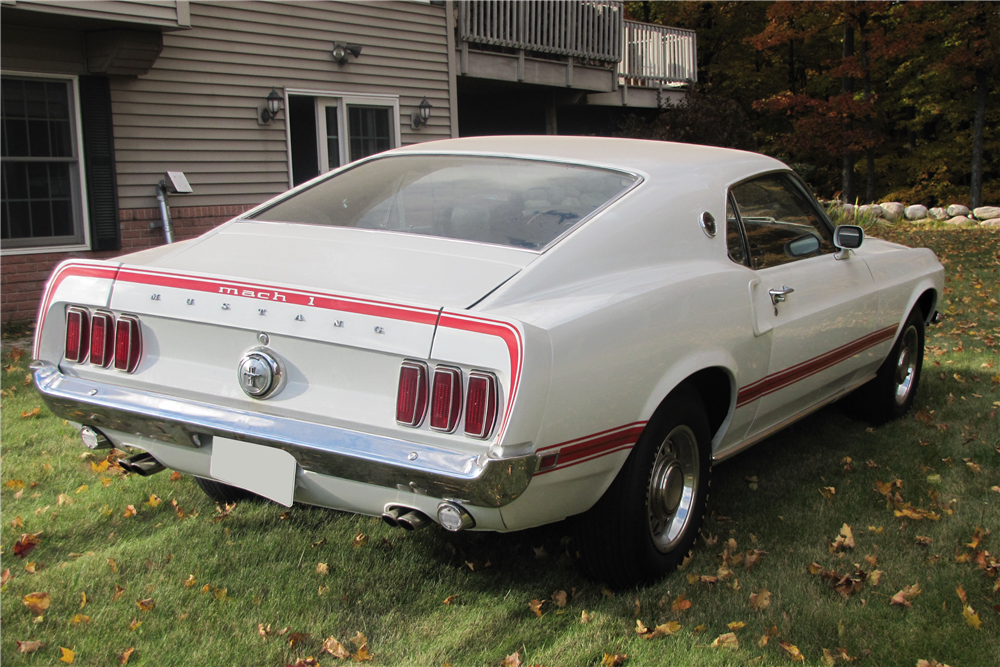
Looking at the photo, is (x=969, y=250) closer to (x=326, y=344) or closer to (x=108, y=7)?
(x=108, y=7)

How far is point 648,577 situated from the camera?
10.4 feet

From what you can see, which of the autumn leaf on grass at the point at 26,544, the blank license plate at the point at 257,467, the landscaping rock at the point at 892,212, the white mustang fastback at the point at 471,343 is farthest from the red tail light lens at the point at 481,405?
the landscaping rock at the point at 892,212

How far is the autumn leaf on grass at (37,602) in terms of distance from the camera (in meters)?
3.01

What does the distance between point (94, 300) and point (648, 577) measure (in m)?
2.13

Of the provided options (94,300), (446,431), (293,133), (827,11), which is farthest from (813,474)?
(827,11)

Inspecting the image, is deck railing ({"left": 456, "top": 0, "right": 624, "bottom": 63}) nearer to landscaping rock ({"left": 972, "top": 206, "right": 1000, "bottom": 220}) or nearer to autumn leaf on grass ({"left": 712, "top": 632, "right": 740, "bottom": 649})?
landscaping rock ({"left": 972, "top": 206, "right": 1000, "bottom": 220})

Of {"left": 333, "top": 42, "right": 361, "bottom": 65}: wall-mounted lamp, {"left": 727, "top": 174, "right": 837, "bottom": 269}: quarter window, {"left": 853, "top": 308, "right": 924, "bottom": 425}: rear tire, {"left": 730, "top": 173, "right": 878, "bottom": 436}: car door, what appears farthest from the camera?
{"left": 333, "top": 42, "right": 361, "bottom": 65}: wall-mounted lamp

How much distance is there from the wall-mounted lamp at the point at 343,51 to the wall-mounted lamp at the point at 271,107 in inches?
43.4

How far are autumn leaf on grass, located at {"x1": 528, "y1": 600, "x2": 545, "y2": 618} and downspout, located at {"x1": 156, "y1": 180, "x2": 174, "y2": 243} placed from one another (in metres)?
7.55

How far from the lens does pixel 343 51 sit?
37.6 ft

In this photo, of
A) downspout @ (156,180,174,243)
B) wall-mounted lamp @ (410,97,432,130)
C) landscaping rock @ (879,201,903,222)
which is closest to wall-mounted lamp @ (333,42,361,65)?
wall-mounted lamp @ (410,97,432,130)

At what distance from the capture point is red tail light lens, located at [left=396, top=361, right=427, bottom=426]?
2.56 meters

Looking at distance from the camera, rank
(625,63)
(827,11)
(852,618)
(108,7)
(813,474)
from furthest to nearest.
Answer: (827,11) < (625,63) < (108,7) < (813,474) < (852,618)

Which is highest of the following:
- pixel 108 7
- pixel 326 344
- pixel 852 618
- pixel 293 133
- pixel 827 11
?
pixel 827 11
